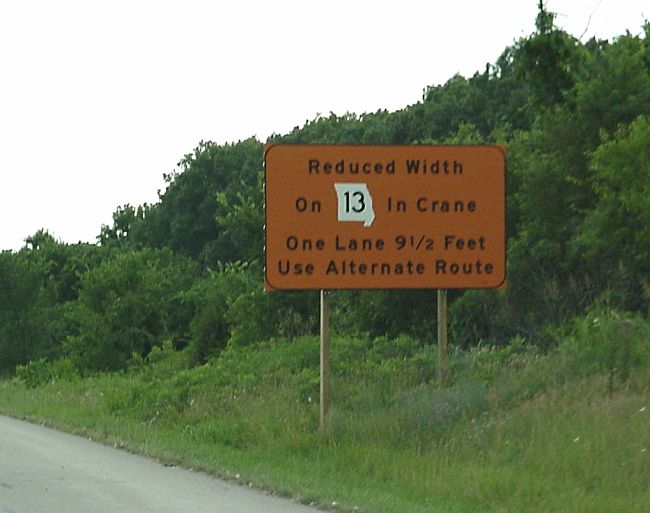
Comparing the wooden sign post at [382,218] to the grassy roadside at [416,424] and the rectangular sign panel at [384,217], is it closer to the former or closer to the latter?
the rectangular sign panel at [384,217]

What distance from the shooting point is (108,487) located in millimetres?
14125

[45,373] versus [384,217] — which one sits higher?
[384,217]

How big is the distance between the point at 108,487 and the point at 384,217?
6956 millimetres

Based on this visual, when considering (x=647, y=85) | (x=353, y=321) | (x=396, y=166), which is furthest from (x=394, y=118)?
(x=396, y=166)

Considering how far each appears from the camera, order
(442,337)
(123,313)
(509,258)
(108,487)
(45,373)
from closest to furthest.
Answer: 1. (108,487)
2. (442,337)
3. (509,258)
4. (45,373)
5. (123,313)

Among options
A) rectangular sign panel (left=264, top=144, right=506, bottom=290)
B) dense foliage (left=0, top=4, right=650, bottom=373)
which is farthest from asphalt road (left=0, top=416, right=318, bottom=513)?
dense foliage (left=0, top=4, right=650, bottom=373)

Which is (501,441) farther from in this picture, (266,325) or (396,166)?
(266,325)

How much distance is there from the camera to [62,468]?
16094mm

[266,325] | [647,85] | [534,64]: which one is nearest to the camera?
[647,85]

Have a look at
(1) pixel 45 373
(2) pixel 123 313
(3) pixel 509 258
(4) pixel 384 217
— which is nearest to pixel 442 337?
(4) pixel 384 217

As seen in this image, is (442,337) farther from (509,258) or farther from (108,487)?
(108,487)

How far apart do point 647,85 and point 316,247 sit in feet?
27.8

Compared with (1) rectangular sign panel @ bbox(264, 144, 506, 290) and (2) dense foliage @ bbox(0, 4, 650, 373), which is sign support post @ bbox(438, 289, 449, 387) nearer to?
(1) rectangular sign panel @ bbox(264, 144, 506, 290)

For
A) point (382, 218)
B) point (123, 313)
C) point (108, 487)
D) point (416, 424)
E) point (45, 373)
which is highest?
point (382, 218)
